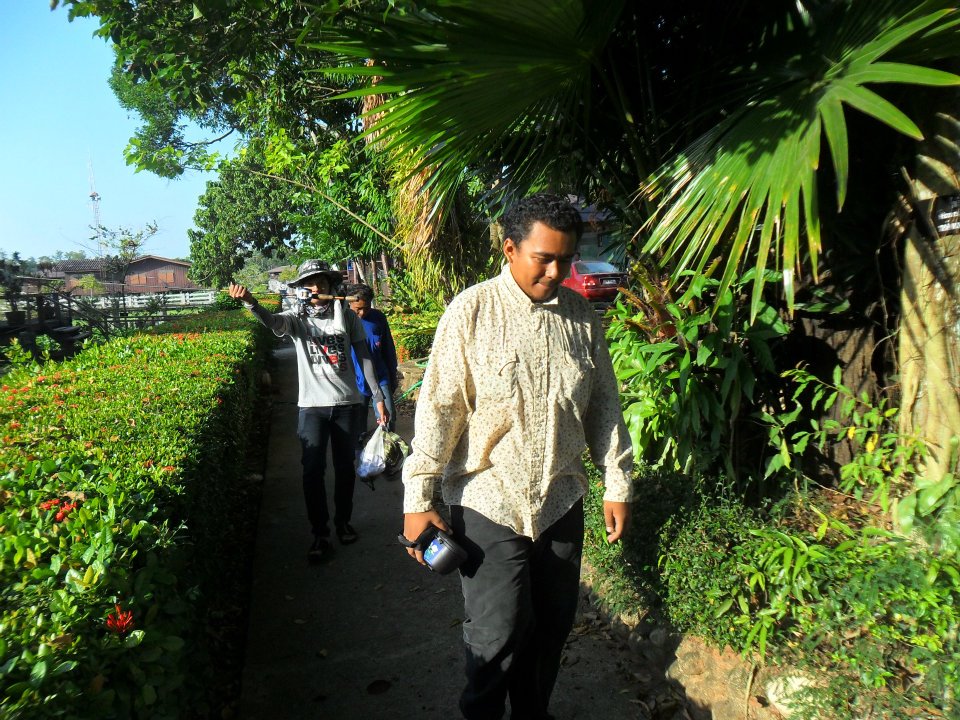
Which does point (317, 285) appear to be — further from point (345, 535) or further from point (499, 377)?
point (499, 377)

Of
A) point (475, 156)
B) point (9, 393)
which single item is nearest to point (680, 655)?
point (475, 156)

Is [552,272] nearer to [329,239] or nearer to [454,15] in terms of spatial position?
[454,15]

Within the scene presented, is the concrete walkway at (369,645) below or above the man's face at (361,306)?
below

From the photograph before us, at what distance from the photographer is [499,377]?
89.0 inches

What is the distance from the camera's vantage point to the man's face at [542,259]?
2260 mm

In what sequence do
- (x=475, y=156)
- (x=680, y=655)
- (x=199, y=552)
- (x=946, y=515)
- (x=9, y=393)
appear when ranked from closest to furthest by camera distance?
(x=946, y=515), (x=680, y=655), (x=199, y=552), (x=475, y=156), (x=9, y=393)

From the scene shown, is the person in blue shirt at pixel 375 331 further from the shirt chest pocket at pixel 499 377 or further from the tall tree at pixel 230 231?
the tall tree at pixel 230 231

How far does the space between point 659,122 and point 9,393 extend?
427 centimetres

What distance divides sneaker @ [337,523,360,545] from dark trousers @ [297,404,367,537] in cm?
21

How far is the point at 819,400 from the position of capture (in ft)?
10.7

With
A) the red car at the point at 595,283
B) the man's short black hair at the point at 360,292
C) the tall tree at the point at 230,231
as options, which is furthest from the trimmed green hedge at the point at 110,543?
the tall tree at the point at 230,231

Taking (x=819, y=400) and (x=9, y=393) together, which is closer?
(x=819, y=400)

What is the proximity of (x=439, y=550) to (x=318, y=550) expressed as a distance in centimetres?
262

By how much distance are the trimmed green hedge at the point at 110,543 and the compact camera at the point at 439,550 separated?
0.75 meters
